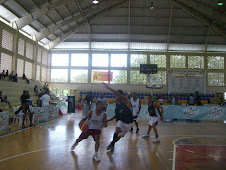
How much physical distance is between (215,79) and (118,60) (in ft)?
43.1

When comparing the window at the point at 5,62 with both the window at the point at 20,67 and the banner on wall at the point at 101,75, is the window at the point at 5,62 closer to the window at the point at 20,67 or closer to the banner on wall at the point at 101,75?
the window at the point at 20,67

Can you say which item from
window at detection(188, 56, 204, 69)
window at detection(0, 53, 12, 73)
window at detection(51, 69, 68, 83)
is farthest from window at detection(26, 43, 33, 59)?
window at detection(188, 56, 204, 69)

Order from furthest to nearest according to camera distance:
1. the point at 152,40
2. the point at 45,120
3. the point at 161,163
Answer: the point at 152,40
the point at 45,120
the point at 161,163

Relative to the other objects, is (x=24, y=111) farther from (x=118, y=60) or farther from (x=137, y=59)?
(x=137, y=59)

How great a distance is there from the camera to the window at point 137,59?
28.0 meters

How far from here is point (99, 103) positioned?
5.42m

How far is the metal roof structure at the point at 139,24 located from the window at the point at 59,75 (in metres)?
3.38

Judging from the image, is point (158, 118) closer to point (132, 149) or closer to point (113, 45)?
point (132, 149)

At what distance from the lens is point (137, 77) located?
2769cm

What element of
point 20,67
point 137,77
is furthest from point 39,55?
point 137,77

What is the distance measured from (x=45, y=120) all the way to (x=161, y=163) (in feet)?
30.7

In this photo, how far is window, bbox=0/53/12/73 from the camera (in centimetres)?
1858

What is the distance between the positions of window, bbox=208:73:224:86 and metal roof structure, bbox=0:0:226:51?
136 inches

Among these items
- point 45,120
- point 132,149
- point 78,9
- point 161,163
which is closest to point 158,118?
point 132,149
